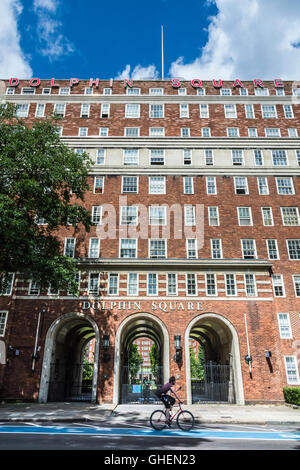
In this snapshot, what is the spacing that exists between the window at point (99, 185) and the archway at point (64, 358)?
39.7 ft

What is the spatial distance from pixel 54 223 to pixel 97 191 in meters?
9.47

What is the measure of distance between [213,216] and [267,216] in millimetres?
5212

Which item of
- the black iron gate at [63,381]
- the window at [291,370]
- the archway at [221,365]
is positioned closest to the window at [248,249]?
the archway at [221,365]

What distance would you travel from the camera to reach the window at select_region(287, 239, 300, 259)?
2958 cm

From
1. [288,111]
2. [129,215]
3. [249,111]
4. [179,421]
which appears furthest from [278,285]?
[288,111]

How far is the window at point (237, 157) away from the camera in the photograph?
33625 mm

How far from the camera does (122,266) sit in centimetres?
2770

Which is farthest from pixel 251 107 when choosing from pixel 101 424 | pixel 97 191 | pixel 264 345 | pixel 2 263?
pixel 101 424

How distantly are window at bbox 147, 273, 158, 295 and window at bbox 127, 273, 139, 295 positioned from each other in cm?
102

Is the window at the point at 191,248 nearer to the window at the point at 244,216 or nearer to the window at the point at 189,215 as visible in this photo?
the window at the point at 189,215

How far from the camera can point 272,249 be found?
2972 cm

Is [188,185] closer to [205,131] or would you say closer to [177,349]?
[205,131]

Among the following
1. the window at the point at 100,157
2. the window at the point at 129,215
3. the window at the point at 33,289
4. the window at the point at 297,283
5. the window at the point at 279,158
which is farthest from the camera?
the window at the point at 279,158

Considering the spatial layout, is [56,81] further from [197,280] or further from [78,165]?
[197,280]
